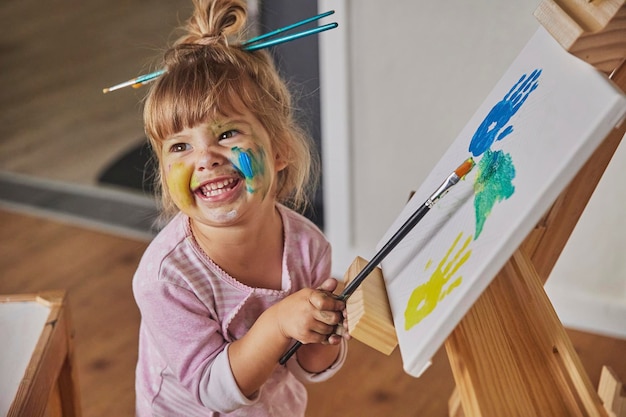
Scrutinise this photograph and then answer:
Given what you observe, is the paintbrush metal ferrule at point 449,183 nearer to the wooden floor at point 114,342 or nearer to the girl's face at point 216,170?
the girl's face at point 216,170

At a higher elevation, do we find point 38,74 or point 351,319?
point 351,319

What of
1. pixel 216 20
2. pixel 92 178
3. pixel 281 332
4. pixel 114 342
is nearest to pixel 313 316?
pixel 281 332

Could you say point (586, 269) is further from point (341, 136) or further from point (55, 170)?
point (55, 170)

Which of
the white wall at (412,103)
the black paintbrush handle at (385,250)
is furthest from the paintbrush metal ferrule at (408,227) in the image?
the white wall at (412,103)

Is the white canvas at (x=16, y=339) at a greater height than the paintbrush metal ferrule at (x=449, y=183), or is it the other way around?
the paintbrush metal ferrule at (x=449, y=183)

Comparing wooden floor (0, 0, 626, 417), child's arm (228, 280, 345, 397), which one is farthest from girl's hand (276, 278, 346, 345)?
wooden floor (0, 0, 626, 417)

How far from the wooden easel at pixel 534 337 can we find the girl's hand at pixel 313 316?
0.44 ft

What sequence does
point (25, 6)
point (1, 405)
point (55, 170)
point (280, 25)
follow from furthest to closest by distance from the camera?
point (25, 6) → point (55, 170) → point (280, 25) → point (1, 405)

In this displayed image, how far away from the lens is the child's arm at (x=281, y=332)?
98cm

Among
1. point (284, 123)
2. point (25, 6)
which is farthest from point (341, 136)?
point (25, 6)

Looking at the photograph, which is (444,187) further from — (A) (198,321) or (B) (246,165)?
(A) (198,321)

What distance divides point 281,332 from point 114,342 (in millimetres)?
1237

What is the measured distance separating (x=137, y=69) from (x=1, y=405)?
2863 mm

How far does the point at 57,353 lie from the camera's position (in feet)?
4.33
